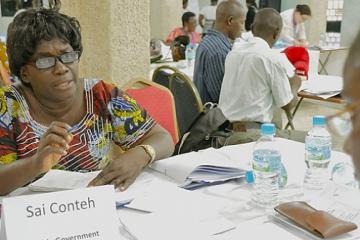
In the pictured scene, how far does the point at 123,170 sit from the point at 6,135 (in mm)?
436

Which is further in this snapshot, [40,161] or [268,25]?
[268,25]

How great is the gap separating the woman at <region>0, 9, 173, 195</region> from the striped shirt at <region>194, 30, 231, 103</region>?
1.78 metres

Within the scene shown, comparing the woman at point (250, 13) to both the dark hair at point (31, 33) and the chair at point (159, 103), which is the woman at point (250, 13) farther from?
the dark hair at point (31, 33)

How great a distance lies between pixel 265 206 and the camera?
4.66 feet

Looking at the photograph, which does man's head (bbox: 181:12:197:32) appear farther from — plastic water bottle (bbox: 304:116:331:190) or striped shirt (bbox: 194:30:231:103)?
plastic water bottle (bbox: 304:116:331:190)

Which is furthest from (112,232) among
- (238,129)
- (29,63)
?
(238,129)

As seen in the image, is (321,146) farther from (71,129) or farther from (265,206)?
(71,129)

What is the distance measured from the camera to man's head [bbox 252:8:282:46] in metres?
3.53

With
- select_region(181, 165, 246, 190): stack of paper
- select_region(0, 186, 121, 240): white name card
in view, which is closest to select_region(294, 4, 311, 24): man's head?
select_region(181, 165, 246, 190): stack of paper

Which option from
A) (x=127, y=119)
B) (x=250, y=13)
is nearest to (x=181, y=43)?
(x=250, y=13)

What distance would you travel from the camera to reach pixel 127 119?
73.2 inches

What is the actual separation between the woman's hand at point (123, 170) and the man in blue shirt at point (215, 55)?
78.3 inches

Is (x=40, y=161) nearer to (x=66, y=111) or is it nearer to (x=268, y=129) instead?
(x=66, y=111)

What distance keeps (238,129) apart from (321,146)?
145 cm
